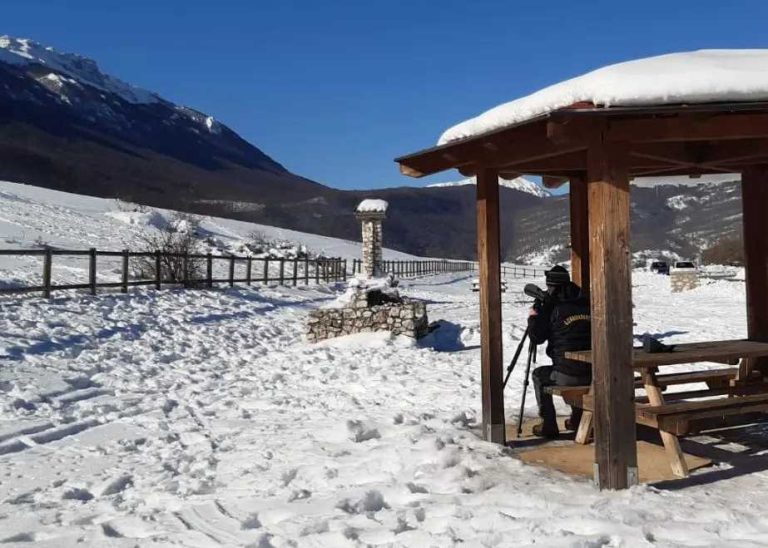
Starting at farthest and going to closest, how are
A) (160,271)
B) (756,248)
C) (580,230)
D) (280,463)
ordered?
(160,271) → (580,230) → (756,248) → (280,463)

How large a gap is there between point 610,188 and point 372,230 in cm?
1679

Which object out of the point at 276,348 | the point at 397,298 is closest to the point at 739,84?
the point at 276,348

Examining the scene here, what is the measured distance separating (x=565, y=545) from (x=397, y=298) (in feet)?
38.4

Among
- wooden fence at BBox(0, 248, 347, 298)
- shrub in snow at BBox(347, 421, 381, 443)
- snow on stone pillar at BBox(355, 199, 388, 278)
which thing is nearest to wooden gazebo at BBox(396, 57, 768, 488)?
shrub in snow at BBox(347, 421, 381, 443)

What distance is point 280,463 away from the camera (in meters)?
5.67

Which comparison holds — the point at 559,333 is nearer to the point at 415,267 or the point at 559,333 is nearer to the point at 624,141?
the point at 624,141

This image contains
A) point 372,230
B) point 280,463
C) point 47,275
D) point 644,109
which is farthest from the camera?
point 372,230

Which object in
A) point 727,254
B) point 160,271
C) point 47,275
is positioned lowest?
point 47,275

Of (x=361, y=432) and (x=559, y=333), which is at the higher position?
(x=559, y=333)

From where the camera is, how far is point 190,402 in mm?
8211

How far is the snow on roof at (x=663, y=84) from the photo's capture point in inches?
170

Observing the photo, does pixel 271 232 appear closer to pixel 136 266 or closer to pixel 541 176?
pixel 136 266

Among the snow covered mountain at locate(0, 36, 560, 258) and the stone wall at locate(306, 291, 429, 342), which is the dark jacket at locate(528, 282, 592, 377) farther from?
the snow covered mountain at locate(0, 36, 560, 258)

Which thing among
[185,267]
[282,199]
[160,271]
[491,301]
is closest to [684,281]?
[185,267]
